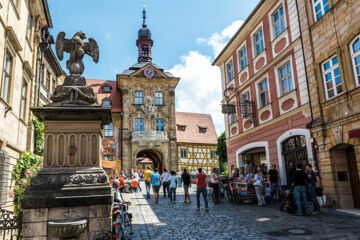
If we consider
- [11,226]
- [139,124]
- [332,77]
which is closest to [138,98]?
[139,124]

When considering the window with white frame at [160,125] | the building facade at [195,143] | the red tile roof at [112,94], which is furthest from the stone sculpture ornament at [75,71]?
the building facade at [195,143]

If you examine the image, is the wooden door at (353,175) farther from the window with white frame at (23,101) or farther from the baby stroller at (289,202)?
the window with white frame at (23,101)

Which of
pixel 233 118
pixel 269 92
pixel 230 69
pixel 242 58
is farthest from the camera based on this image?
pixel 230 69

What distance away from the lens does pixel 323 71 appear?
1070 cm

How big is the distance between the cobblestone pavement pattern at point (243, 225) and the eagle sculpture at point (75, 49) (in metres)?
3.72

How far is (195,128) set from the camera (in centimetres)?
3700

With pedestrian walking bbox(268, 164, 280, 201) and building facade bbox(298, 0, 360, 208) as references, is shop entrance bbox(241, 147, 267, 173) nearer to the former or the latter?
pedestrian walking bbox(268, 164, 280, 201)

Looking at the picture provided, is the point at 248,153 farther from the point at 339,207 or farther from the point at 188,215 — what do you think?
the point at 188,215

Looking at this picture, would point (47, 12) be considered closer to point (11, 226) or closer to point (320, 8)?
point (320, 8)

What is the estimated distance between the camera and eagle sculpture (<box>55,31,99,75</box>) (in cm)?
543

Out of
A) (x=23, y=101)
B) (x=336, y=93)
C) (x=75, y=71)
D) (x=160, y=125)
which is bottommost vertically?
(x=75, y=71)

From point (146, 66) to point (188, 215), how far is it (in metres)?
25.1

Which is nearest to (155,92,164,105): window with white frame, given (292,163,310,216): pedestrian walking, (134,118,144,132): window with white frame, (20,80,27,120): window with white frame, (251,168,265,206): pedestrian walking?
(134,118,144,132): window with white frame

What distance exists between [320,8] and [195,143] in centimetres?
2440
